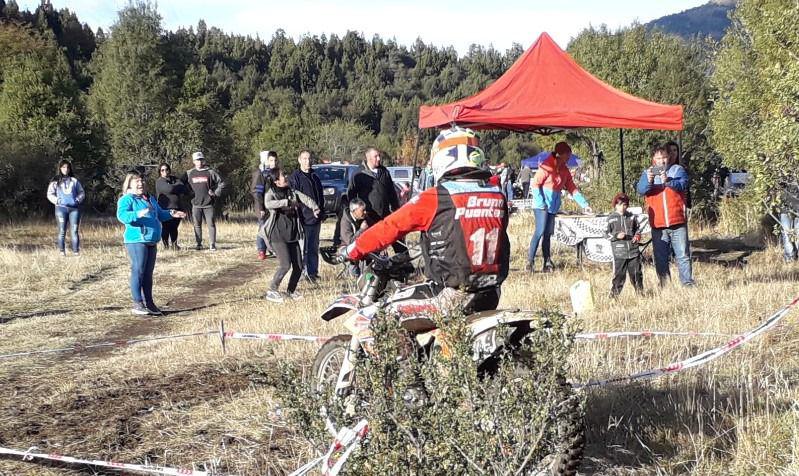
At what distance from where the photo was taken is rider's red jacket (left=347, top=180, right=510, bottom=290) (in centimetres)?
413

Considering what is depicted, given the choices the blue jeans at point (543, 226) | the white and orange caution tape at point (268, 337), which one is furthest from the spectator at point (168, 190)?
the white and orange caution tape at point (268, 337)

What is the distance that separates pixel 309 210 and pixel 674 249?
4954mm

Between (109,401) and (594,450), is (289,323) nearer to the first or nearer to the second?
(109,401)

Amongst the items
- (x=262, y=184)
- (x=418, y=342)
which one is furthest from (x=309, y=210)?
(x=418, y=342)

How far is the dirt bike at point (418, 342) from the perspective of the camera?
322 centimetres

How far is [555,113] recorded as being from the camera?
11852 millimetres

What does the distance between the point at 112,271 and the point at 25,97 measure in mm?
18127

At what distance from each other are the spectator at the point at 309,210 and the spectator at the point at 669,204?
4480 mm

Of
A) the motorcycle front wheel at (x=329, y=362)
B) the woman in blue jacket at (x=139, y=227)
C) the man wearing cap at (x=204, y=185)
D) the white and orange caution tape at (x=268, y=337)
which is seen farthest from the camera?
the man wearing cap at (x=204, y=185)

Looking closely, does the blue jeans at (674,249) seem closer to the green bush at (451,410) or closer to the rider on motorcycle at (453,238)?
the rider on motorcycle at (453,238)

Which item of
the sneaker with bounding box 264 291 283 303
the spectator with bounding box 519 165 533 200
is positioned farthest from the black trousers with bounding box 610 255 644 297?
the spectator with bounding box 519 165 533 200

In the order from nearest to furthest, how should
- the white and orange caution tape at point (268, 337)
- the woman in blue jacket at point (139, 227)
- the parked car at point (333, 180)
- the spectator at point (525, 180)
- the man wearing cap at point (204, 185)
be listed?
the white and orange caution tape at point (268, 337) < the woman in blue jacket at point (139, 227) < the man wearing cap at point (204, 185) < the parked car at point (333, 180) < the spectator at point (525, 180)

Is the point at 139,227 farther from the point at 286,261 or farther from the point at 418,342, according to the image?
the point at 418,342

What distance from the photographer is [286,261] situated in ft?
34.7
